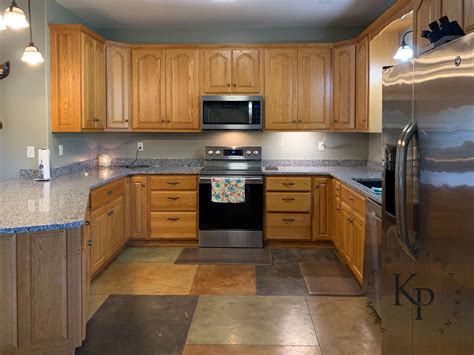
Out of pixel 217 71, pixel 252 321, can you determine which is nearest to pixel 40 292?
pixel 252 321

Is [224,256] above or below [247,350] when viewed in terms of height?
above

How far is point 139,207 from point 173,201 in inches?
14.9

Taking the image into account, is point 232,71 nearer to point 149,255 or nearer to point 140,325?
point 149,255

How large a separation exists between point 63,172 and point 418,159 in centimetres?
350

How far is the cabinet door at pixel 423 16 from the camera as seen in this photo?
2123mm

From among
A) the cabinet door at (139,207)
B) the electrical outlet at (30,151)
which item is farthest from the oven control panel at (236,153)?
the electrical outlet at (30,151)

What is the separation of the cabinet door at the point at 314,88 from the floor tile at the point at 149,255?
202cm

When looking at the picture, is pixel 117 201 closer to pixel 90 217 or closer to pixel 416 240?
pixel 90 217

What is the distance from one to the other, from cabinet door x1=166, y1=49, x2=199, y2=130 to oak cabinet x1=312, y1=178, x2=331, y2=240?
5.07 ft

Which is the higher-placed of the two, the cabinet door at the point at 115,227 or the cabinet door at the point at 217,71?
the cabinet door at the point at 217,71

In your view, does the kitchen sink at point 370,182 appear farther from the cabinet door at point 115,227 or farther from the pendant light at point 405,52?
the cabinet door at point 115,227

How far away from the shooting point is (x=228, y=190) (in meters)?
4.45

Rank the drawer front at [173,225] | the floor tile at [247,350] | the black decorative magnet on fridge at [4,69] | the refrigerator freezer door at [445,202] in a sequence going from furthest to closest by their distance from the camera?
the drawer front at [173,225] < the black decorative magnet on fridge at [4,69] < the floor tile at [247,350] < the refrigerator freezer door at [445,202]

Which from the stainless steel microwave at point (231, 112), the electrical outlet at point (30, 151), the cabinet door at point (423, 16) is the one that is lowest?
the electrical outlet at point (30, 151)
